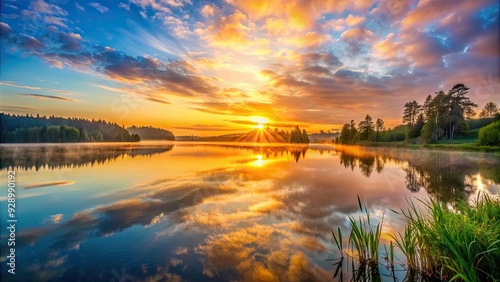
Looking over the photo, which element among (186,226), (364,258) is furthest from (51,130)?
(364,258)

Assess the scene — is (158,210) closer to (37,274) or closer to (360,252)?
(37,274)

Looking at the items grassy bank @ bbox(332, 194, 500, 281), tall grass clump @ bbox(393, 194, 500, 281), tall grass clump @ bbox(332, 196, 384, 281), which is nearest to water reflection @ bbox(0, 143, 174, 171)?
tall grass clump @ bbox(332, 196, 384, 281)

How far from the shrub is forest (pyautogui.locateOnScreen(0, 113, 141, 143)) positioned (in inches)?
6382

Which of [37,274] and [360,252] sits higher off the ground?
[360,252]

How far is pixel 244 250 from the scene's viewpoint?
7684 millimetres

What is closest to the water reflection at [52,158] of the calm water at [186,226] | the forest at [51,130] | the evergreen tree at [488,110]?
the calm water at [186,226]

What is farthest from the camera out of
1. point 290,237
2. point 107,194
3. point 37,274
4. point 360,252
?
point 107,194

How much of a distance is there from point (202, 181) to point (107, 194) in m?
6.93

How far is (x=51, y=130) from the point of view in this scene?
392 ft

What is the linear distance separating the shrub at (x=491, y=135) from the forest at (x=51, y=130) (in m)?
162

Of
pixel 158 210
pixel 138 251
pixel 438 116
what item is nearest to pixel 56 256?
pixel 138 251

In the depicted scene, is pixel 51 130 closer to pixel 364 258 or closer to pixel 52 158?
pixel 52 158

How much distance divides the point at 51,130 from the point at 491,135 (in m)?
167

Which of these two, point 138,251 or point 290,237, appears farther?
point 290,237
